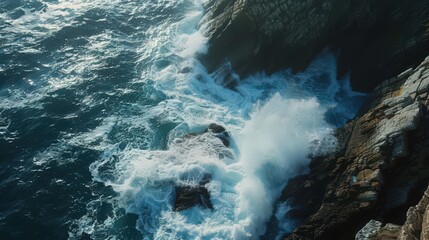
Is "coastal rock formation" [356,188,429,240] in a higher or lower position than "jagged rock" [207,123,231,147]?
lower

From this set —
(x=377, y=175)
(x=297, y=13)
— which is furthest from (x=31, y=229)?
(x=297, y=13)

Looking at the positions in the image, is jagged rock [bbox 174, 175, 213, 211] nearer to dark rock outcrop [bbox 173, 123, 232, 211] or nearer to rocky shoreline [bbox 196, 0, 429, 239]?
dark rock outcrop [bbox 173, 123, 232, 211]

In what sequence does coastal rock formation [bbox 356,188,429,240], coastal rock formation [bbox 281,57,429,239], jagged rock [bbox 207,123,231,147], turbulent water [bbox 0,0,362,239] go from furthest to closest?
1. jagged rock [bbox 207,123,231,147]
2. turbulent water [bbox 0,0,362,239]
3. coastal rock formation [bbox 281,57,429,239]
4. coastal rock formation [bbox 356,188,429,240]

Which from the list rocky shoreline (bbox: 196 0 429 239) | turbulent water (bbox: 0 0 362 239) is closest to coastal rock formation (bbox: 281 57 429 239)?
rocky shoreline (bbox: 196 0 429 239)

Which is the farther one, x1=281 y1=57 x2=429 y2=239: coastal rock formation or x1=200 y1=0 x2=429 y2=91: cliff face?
x1=200 y1=0 x2=429 y2=91: cliff face

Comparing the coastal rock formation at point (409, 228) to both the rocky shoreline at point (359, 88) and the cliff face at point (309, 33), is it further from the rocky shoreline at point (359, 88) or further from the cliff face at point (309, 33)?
the cliff face at point (309, 33)

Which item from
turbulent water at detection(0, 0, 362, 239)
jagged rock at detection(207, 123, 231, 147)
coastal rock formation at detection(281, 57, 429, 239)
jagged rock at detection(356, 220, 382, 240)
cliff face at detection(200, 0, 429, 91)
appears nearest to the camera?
jagged rock at detection(356, 220, 382, 240)

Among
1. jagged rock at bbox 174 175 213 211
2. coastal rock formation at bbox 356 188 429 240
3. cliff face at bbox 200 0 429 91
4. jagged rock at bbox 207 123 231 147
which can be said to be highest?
cliff face at bbox 200 0 429 91
